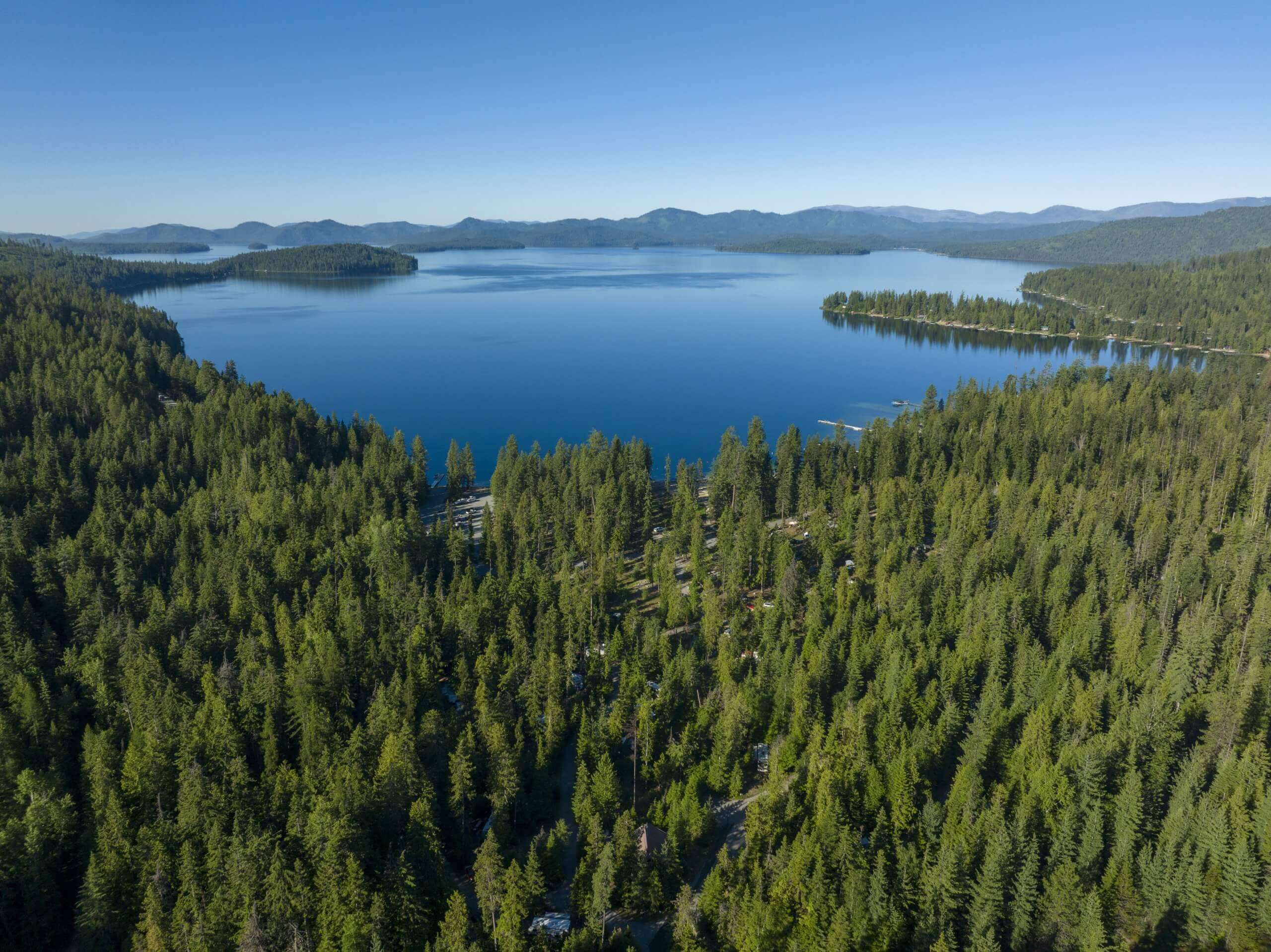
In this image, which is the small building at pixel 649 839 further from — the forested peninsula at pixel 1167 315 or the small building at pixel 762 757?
the forested peninsula at pixel 1167 315

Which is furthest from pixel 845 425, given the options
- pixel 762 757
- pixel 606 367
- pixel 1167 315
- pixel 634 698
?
pixel 1167 315

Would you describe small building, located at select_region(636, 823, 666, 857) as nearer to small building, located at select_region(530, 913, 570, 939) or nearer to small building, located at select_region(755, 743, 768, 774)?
small building, located at select_region(530, 913, 570, 939)

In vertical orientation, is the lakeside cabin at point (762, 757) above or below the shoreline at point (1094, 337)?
below

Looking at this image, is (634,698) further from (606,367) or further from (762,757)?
(606,367)

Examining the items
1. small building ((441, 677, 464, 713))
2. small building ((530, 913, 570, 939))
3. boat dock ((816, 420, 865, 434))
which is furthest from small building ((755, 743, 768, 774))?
boat dock ((816, 420, 865, 434))

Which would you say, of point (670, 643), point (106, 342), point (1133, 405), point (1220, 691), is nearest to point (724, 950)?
point (670, 643)

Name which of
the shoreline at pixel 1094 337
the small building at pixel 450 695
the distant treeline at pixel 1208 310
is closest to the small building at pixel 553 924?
the small building at pixel 450 695
